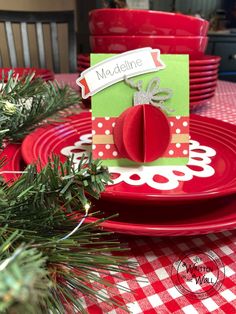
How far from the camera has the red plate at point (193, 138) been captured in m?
0.32

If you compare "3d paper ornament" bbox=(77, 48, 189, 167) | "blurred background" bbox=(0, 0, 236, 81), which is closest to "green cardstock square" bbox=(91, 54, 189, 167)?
"3d paper ornament" bbox=(77, 48, 189, 167)

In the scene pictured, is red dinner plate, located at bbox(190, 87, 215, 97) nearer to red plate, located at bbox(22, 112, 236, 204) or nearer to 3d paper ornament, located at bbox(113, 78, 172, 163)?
red plate, located at bbox(22, 112, 236, 204)

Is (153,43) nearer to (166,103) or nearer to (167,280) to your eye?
(166,103)

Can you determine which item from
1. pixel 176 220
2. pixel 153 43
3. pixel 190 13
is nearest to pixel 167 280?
pixel 176 220

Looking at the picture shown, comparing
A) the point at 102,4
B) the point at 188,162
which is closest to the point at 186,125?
the point at 188,162

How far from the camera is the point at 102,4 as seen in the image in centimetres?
207

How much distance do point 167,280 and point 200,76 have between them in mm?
560

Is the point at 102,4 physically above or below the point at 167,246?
above

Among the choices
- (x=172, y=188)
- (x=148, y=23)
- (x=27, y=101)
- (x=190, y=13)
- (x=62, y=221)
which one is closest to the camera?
(x=62, y=221)

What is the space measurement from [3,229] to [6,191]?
45 millimetres

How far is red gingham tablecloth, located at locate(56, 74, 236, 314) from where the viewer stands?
257 mm

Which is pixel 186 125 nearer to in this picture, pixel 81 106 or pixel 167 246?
pixel 167 246

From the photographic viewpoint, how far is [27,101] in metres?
0.48

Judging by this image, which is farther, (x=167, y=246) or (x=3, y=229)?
(x=167, y=246)
